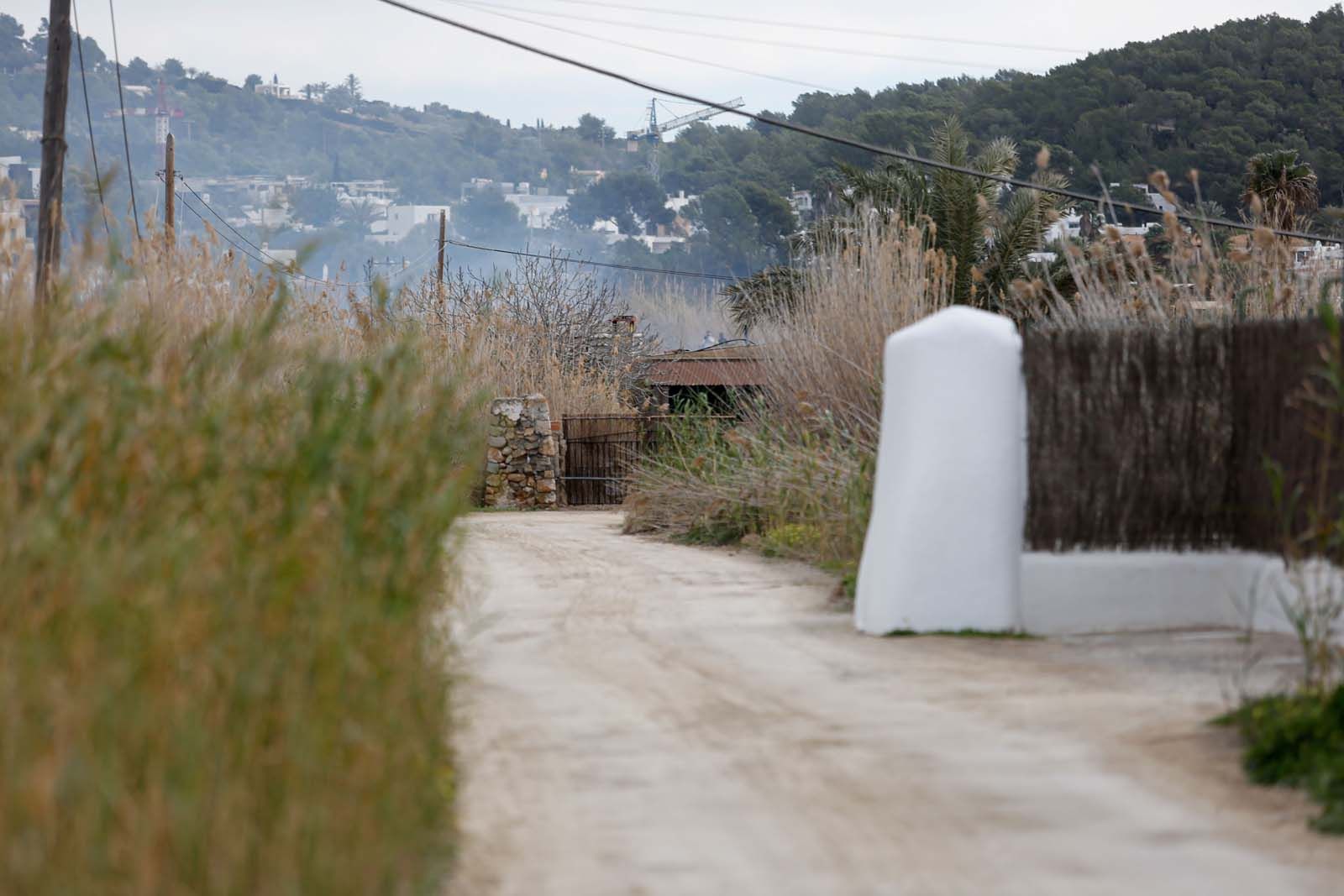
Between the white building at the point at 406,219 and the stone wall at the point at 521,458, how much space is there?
99.4m

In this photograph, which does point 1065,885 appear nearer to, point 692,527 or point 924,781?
point 924,781

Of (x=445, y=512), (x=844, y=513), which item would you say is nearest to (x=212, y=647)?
(x=445, y=512)

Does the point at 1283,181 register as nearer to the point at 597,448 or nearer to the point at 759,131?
the point at 597,448

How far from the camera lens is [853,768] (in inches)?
190

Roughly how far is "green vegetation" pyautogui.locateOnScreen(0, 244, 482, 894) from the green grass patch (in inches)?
97.8

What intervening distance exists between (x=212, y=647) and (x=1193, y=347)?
5266mm

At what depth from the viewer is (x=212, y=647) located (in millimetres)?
3336

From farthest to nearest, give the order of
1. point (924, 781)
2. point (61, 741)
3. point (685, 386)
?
1. point (685, 386)
2. point (924, 781)
3. point (61, 741)

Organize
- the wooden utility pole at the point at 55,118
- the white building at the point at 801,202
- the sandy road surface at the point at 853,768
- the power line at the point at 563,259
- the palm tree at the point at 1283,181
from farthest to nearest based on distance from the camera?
the white building at the point at 801,202, the power line at the point at 563,259, the palm tree at the point at 1283,181, the wooden utility pole at the point at 55,118, the sandy road surface at the point at 853,768

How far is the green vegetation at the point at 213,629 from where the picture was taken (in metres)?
2.83

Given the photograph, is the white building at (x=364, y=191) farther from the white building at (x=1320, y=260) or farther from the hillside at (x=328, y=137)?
the white building at (x=1320, y=260)

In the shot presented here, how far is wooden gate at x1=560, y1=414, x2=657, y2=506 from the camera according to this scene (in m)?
24.3

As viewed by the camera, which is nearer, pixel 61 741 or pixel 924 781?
pixel 61 741

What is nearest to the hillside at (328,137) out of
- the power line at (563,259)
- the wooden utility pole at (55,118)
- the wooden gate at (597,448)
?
the power line at (563,259)
